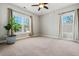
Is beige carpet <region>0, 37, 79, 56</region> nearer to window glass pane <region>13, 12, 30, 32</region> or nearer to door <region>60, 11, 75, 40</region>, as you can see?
door <region>60, 11, 75, 40</region>

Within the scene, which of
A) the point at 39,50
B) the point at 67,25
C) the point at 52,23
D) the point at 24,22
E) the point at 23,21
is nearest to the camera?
the point at 39,50

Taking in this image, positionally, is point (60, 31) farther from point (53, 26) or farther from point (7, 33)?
point (7, 33)

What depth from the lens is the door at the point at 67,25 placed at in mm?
4668

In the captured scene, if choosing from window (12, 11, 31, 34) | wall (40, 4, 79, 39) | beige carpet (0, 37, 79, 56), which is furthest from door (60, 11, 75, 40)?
window (12, 11, 31, 34)

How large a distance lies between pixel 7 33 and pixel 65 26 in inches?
142

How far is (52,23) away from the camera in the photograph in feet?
19.2

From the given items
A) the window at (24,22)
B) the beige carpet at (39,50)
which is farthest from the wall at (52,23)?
the beige carpet at (39,50)

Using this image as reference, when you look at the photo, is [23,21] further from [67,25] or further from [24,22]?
[67,25]

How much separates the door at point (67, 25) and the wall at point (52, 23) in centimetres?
27

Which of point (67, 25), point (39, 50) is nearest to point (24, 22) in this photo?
point (67, 25)

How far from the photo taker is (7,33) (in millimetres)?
4031

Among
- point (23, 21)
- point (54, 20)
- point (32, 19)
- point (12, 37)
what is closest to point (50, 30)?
point (54, 20)

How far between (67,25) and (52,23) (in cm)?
124

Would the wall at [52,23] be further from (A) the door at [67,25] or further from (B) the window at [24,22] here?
(B) the window at [24,22]
